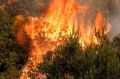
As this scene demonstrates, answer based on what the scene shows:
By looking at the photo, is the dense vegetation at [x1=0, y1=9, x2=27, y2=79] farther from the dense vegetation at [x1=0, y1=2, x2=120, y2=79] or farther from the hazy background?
the dense vegetation at [x1=0, y1=2, x2=120, y2=79]

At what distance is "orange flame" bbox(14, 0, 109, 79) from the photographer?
32.2m

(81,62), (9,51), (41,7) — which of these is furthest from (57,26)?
(81,62)

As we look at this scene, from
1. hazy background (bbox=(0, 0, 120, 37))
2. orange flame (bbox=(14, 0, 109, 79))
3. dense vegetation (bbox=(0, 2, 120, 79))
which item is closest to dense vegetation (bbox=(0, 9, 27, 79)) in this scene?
orange flame (bbox=(14, 0, 109, 79))

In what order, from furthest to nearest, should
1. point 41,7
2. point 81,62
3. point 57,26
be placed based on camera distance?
point 41,7, point 57,26, point 81,62

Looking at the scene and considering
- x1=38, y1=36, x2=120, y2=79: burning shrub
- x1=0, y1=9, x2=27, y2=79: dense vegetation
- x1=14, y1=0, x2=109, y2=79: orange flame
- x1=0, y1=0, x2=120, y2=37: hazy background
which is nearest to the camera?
x1=38, y1=36, x2=120, y2=79: burning shrub

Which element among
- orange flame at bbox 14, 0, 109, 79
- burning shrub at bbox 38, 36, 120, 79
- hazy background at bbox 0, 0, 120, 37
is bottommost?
burning shrub at bbox 38, 36, 120, 79

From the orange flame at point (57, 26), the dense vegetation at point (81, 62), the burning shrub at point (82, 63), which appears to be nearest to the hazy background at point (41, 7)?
the orange flame at point (57, 26)

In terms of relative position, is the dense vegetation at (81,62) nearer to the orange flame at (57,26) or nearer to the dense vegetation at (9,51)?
the orange flame at (57,26)

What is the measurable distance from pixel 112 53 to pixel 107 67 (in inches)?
53.4

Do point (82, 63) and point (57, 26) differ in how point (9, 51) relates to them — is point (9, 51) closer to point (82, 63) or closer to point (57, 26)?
point (57, 26)

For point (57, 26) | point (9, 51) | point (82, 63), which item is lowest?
point (82, 63)

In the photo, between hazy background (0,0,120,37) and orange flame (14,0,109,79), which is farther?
hazy background (0,0,120,37)

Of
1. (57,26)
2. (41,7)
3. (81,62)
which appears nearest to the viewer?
(81,62)

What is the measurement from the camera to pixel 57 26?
112 ft
